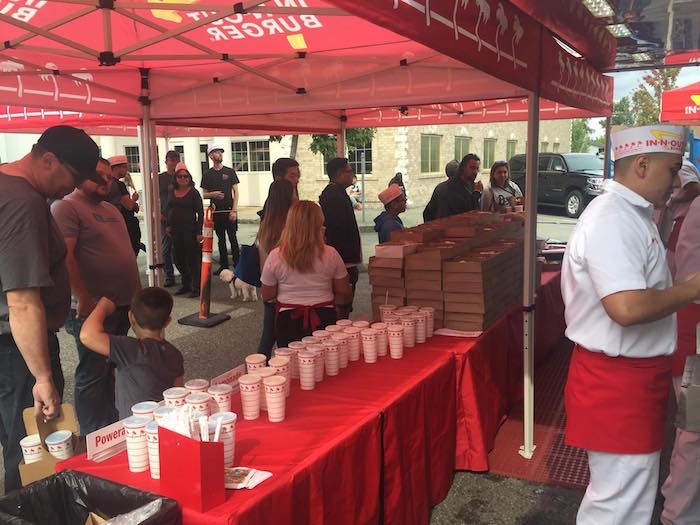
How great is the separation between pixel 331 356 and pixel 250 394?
0.59 meters

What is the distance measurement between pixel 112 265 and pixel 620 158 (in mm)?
2658

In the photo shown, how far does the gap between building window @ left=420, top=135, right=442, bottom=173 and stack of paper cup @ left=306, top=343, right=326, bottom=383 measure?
21.2m

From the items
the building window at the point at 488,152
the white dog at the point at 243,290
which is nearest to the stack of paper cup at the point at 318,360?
the white dog at the point at 243,290

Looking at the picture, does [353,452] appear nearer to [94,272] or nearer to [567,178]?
[94,272]

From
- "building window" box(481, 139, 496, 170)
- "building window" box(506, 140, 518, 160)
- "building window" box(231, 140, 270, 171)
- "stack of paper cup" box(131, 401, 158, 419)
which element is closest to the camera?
"stack of paper cup" box(131, 401, 158, 419)

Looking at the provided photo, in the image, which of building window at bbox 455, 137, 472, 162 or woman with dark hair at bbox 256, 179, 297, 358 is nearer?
woman with dark hair at bbox 256, 179, 297, 358

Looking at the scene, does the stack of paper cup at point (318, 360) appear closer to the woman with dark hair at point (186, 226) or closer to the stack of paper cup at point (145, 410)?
the stack of paper cup at point (145, 410)

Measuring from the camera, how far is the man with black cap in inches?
83.5

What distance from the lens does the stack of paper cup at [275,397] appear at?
2232 millimetres

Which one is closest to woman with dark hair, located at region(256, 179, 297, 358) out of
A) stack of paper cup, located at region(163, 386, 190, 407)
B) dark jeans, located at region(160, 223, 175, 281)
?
stack of paper cup, located at region(163, 386, 190, 407)

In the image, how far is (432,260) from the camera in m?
3.50

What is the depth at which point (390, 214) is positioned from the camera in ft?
17.1

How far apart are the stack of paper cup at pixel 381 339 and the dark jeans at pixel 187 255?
5.74 meters

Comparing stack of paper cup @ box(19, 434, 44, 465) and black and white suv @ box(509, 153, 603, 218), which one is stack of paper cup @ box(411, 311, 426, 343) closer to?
stack of paper cup @ box(19, 434, 44, 465)
